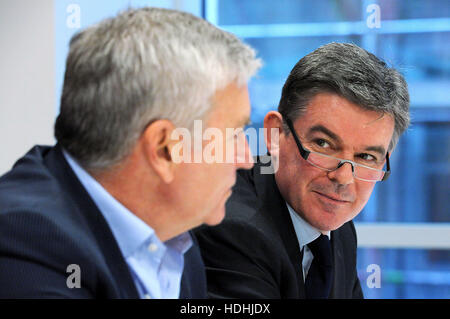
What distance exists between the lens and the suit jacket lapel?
3.88 ft

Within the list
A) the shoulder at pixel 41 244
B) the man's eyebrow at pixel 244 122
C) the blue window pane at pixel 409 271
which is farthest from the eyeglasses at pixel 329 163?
the blue window pane at pixel 409 271

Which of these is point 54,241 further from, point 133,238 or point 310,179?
point 310,179

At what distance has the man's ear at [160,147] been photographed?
757 millimetres

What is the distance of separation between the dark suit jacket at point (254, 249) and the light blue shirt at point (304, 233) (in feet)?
0.12

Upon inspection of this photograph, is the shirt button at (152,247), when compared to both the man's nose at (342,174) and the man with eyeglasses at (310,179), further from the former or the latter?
the man's nose at (342,174)

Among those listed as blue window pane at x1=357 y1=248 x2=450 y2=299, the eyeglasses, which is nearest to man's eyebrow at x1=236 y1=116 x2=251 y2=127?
the eyeglasses

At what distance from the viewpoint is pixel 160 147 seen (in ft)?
2.55

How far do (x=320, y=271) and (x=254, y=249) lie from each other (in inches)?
8.4

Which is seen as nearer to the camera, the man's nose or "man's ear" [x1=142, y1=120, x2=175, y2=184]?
"man's ear" [x1=142, y1=120, x2=175, y2=184]

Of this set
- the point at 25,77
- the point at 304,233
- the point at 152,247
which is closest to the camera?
the point at 152,247

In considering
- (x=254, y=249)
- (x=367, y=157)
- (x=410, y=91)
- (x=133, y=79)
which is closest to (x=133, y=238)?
(x=133, y=79)

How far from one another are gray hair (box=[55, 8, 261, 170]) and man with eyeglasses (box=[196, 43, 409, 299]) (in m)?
0.43

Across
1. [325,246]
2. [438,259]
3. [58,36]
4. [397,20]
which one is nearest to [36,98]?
[58,36]

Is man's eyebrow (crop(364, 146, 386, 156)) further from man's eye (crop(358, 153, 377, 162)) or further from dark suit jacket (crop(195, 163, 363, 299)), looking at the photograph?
dark suit jacket (crop(195, 163, 363, 299))
